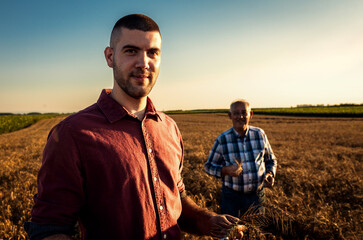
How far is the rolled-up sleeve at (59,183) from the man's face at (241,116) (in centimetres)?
293

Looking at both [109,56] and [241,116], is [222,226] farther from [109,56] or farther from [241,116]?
[241,116]

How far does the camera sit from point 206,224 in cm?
173

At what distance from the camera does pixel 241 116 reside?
12.3 feet

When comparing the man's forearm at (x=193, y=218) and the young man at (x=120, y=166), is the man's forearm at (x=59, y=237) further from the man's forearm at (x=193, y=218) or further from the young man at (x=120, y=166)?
the man's forearm at (x=193, y=218)

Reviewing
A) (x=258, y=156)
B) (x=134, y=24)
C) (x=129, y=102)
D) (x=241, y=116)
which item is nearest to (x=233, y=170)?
(x=258, y=156)

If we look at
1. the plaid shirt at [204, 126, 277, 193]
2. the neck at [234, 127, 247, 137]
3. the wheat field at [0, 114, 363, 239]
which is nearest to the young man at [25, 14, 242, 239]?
the wheat field at [0, 114, 363, 239]

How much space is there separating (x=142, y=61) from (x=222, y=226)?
1303 millimetres

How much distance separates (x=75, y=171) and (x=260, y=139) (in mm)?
3201

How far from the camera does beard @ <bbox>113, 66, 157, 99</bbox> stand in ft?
5.21

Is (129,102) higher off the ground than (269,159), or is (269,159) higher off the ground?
(129,102)

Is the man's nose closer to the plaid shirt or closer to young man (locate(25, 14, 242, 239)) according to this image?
young man (locate(25, 14, 242, 239))

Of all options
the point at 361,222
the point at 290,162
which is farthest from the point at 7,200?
the point at 290,162

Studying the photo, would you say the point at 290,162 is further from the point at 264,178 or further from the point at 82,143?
the point at 82,143

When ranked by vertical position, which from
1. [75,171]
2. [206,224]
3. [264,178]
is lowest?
[264,178]
